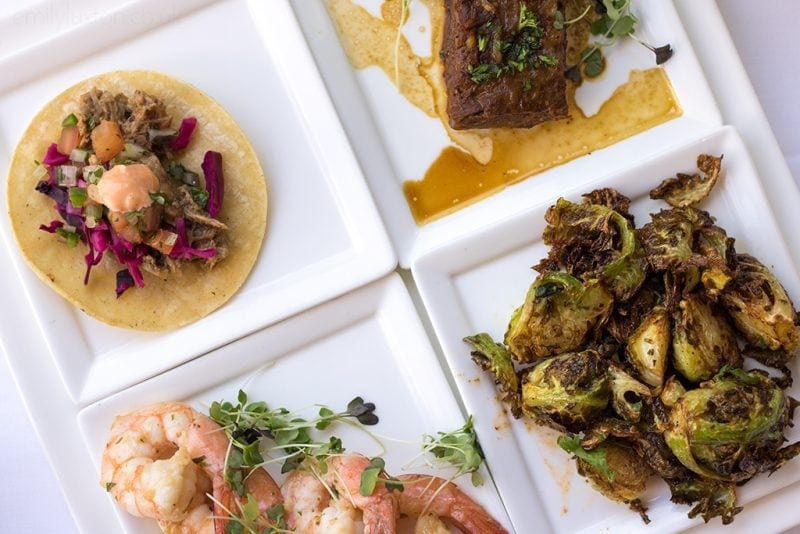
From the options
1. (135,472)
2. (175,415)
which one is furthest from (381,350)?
(135,472)

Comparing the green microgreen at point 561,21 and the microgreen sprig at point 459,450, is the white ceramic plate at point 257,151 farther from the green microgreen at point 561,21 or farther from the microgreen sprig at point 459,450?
the green microgreen at point 561,21

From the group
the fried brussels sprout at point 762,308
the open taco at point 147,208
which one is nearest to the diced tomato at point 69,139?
the open taco at point 147,208

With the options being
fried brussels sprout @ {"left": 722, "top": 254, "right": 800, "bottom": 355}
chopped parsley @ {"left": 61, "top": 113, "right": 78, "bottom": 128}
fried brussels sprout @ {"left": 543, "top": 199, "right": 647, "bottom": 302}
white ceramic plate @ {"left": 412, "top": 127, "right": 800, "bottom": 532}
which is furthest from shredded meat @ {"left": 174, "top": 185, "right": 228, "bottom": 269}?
fried brussels sprout @ {"left": 722, "top": 254, "right": 800, "bottom": 355}

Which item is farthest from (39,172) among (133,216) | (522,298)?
(522,298)

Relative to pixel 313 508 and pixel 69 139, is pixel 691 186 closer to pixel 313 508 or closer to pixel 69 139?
pixel 313 508

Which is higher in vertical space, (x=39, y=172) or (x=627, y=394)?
(x=39, y=172)
